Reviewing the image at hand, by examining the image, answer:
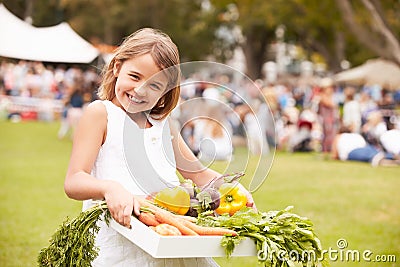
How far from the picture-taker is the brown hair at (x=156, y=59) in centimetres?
392

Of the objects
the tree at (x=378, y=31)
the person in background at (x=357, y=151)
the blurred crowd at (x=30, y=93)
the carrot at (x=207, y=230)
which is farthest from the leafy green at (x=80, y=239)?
the blurred crowd at (x=30, y=93)

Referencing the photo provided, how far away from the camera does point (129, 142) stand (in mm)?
3750

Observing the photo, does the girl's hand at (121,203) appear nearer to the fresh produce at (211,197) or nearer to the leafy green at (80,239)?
the leafy green at (80,239)

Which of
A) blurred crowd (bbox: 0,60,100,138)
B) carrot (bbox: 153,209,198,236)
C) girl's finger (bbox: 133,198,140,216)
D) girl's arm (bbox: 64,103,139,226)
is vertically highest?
girl's arm (bbox: 64,103,139,226)

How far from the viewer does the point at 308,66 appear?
87.4 meters

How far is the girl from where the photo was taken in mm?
3766

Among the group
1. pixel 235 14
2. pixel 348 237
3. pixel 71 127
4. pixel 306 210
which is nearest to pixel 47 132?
pixel 71 127

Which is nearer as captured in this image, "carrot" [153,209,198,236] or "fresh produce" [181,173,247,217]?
"carrot" [153,209,198,236]

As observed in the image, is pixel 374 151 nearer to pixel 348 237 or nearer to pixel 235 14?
pixel 348 237

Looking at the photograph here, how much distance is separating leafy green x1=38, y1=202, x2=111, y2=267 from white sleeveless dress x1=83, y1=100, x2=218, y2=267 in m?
0.11

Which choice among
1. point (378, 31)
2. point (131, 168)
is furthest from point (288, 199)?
point (378, 31)

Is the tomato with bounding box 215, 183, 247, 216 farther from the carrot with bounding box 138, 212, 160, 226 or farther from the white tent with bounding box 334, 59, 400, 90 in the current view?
the white tent with bounding box 334, 59, 400, 90

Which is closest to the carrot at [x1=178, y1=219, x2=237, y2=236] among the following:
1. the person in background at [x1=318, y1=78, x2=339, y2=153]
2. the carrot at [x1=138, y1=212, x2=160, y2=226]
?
the carrot at [x1=138, y1=212, x2=160, y2=226]

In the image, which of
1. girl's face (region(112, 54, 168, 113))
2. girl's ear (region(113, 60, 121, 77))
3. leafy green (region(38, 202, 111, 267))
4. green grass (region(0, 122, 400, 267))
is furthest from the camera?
green grass (region(0, 122, 400, 267))
